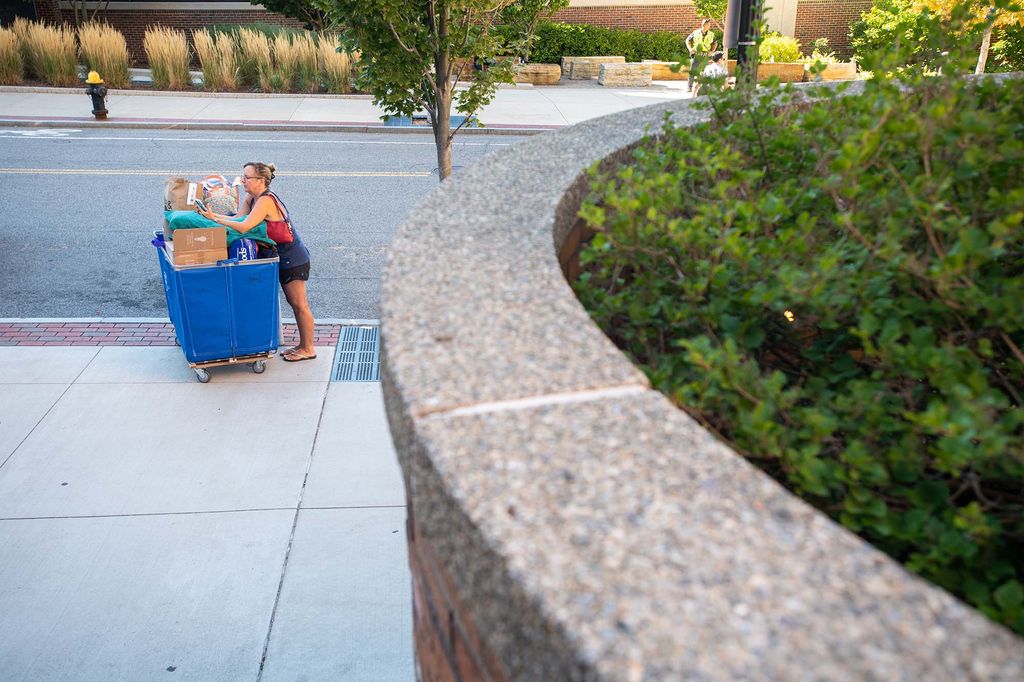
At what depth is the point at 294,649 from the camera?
13.4ft

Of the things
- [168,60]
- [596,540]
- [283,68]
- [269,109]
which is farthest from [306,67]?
[596,540]

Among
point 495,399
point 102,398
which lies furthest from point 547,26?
point 495,399

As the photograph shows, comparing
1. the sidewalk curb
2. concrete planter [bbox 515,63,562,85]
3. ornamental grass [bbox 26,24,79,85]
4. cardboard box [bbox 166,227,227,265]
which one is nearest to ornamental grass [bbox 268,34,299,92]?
the sidewalk curb

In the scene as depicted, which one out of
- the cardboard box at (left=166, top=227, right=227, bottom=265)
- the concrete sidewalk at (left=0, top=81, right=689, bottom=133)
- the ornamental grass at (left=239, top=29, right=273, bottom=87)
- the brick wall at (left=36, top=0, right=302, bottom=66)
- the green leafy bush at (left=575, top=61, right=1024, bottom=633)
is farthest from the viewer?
the brick wall at (left=36, top=0, right=302, bottom=66)

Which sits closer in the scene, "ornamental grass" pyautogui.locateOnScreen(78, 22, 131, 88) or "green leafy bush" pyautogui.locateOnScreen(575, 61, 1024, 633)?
"green leafy bush" pyautogui.locateOnScreen(575, 61, 1024, 633)

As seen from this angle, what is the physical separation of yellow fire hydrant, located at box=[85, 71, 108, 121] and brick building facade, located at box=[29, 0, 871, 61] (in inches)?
423

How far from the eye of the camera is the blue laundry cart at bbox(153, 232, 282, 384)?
21.4 feet

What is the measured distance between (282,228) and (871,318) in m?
5.68

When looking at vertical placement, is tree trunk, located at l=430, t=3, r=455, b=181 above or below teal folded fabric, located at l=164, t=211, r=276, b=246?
above

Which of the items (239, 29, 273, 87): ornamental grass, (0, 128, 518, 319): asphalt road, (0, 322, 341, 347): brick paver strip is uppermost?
(239, 29, 273, 87): ornamental grass

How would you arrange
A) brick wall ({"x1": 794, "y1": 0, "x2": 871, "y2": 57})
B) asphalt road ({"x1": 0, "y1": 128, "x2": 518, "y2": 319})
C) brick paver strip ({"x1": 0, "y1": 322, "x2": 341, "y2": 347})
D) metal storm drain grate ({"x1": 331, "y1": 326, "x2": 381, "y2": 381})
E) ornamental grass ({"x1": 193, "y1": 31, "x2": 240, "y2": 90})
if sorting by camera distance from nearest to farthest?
metal storm drain grate ({"x1": 331, "y1": 326, "x2": 381, "y2": 381}), brick paver strip ({"x1": 0, "y1": 322, "x2": 341, "y2": 347}), asphalt road ({"x1": 0, "y1": 128, "x2": 518, "y2": 319}), ornamental grass ({"x1": 193, "y1": 31, "x2": 240, "y2": 90}), brick wall ({"x1": 794, "y1": 0, "x2": 871, "y2": 57})

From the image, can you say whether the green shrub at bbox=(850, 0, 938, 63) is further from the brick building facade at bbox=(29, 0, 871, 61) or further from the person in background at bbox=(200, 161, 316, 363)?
the person in background at bbox=(200, 161, 316, 363)

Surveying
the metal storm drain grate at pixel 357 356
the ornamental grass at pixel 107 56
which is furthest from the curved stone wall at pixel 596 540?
the ornamental grass at pixel 107 56

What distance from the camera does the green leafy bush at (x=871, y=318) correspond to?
1666 mm
